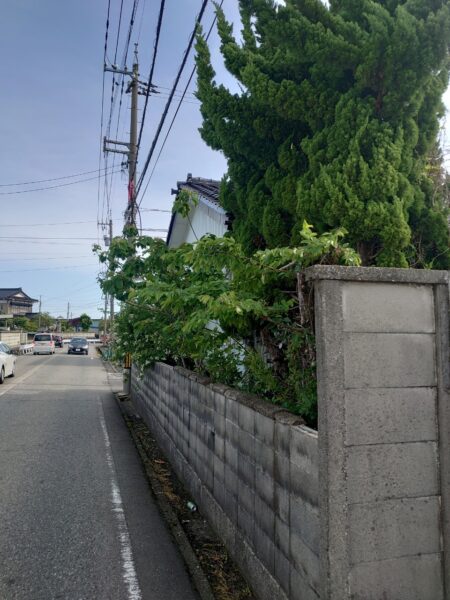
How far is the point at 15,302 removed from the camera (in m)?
74.2

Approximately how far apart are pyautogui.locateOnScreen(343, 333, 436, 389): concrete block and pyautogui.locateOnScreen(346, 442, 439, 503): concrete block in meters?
0.29

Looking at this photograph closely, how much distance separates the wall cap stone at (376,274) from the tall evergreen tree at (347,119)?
1035 millimetres

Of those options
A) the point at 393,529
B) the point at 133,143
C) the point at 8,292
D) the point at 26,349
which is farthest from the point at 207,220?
the point at 8,292

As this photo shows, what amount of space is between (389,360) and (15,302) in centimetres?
8005

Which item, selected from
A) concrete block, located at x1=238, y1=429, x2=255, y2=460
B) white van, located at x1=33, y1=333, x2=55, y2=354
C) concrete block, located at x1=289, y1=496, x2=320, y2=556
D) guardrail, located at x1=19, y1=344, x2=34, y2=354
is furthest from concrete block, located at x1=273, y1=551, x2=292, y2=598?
guardrail, located at x1=19, y1=344, x2=34, y2=354

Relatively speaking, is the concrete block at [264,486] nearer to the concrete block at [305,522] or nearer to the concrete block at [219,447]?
the concrete block at [305,522]

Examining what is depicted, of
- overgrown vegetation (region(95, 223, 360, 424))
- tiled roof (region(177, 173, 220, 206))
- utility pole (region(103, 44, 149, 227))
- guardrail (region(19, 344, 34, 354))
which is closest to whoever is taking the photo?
overgrown vegetation (region(95, 223, 360, 424))

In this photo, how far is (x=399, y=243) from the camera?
3.32 meters

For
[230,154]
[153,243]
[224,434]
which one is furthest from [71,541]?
[153,243]

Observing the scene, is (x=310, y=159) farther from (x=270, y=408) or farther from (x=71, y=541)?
(x=71, y=541)

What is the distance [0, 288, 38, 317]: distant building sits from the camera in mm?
70625

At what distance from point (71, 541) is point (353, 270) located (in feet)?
10.5

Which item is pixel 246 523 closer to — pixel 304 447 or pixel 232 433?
pixel 232 433

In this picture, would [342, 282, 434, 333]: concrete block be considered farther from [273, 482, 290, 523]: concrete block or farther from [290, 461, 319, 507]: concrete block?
[273, 482, 290, 523]: concrete block
